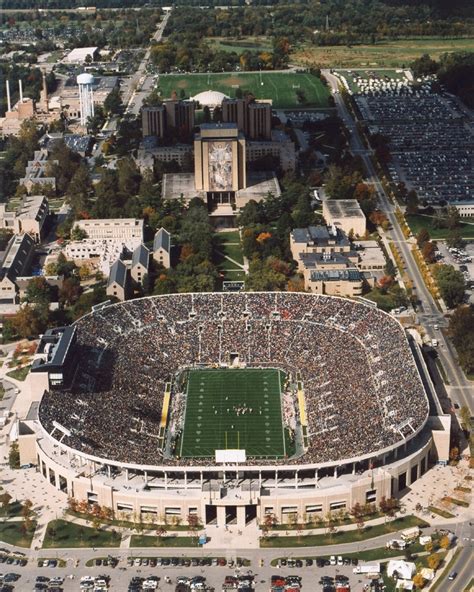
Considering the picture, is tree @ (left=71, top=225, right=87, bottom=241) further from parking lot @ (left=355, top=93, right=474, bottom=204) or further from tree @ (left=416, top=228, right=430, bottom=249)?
parking lot @ (left=355, top=93, right=474, bottom=204)

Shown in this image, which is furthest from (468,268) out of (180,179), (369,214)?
(180,179)

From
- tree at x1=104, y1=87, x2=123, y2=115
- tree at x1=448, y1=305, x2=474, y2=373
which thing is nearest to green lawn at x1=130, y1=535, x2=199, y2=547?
tree at x1=448, y1=305, x2=474, y2=373

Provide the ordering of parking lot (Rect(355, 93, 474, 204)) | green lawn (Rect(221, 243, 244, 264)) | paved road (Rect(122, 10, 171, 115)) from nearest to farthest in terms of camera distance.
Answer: green lawn (Rect(221, 243, 244, 264)) → parking lot (Rect(355, 93, 474, 204)) → paved road (Rect(122, 10, 171, 115))

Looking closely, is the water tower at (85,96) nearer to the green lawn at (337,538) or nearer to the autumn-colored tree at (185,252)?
the autumn-colored tree at (185,252)

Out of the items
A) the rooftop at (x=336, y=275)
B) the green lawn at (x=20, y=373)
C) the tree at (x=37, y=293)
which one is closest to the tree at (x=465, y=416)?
the rooftop at (x=336, y=275)

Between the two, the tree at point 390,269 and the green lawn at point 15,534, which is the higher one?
the green lawn at point 15,534

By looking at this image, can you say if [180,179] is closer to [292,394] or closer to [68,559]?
[292,394]
